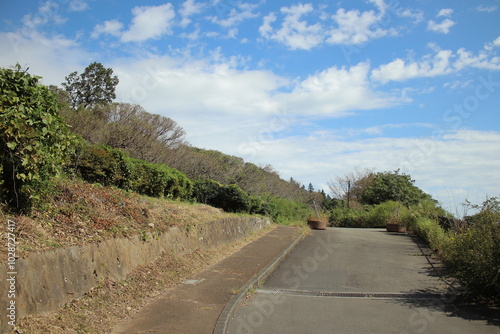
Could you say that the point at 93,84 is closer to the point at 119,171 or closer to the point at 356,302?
the point at 119,171

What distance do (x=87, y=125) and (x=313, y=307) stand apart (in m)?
11.8

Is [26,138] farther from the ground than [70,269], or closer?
farther from the ground

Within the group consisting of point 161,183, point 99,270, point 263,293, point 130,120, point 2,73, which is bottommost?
point 263,293

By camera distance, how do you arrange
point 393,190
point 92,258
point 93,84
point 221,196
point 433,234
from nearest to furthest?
1. point 92,258
2. point 433,234
3. point 221,196
4. point 93,84
5. point 393,190

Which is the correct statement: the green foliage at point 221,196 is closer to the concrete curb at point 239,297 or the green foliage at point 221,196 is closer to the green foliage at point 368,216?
the concrete curb at point 239,297

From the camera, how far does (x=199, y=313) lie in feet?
19.4

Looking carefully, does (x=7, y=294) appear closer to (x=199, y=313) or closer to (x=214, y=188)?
(x=199, y=313)

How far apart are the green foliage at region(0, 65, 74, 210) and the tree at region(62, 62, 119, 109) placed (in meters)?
18.3

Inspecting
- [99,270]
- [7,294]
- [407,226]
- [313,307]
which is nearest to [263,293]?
[313,307]

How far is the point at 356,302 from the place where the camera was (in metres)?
7.00

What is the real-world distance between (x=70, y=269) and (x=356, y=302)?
16.0ft

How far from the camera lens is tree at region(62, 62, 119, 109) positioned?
23.2 metres

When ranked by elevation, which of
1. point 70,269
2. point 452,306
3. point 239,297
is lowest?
point 239,297

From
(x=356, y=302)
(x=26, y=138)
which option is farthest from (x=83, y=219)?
(x=356, y=302)
